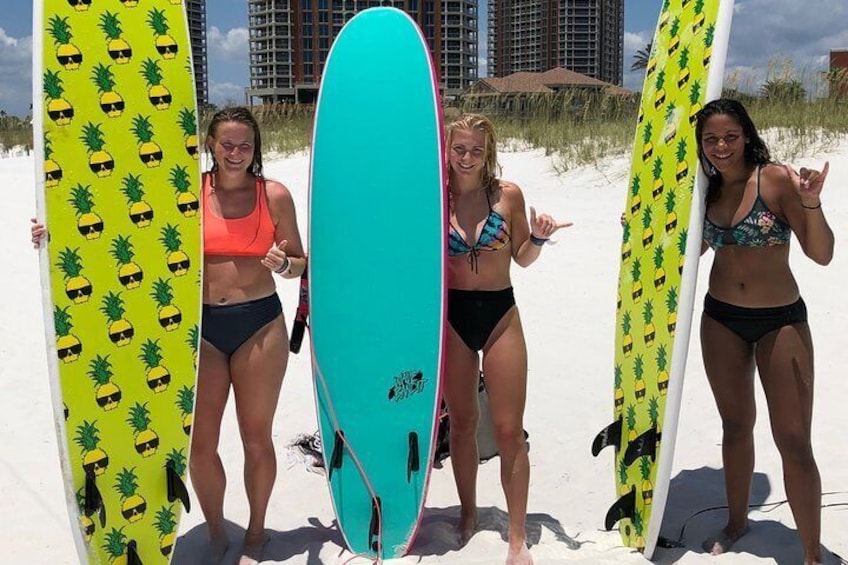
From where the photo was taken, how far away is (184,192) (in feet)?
8.63

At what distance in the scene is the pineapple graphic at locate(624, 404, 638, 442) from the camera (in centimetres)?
296

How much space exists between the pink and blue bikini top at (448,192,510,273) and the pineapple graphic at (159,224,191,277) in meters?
0.95

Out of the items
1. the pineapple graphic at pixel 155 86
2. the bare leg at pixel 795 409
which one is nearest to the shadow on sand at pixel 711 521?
the bare leg at pixel 795 409

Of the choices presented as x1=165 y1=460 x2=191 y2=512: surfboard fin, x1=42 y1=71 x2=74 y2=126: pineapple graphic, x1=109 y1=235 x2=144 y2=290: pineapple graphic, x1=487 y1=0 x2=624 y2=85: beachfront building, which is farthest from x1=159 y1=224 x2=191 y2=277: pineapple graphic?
x1=487 y1=0 x2=624 y2=85: beachfront building

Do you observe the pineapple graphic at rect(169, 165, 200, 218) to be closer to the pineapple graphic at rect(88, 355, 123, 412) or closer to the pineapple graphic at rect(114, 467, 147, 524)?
the pineapple graphic at rect(88, 355, 123, 412)

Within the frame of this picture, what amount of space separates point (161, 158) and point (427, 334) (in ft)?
3.77

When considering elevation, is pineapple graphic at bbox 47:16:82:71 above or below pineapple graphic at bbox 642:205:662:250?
above

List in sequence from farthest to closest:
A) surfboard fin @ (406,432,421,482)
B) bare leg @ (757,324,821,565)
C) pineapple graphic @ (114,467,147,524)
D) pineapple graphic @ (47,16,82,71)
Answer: surfboard fin @ (406,432,421,482)
pineapple graphic @ (114,467,147,524)
bare leg @ (757,324,821,565)
pineapple graphic @ (47,16,82,71)

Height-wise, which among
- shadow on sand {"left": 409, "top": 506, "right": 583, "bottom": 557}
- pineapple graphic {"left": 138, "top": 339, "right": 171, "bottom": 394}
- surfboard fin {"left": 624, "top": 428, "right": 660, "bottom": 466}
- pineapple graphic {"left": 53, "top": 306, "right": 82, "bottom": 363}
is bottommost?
shadow on sand {"left": 409, "top": 506, "right": 583, "bottom": 557}

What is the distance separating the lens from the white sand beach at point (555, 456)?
10.1 feet

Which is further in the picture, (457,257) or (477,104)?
(477,104)

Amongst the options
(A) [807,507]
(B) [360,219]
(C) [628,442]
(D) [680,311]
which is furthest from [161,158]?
(A) [807,507]

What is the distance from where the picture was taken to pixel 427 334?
2.85 meters

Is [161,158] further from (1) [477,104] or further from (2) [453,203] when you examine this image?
(1) [477,104]
